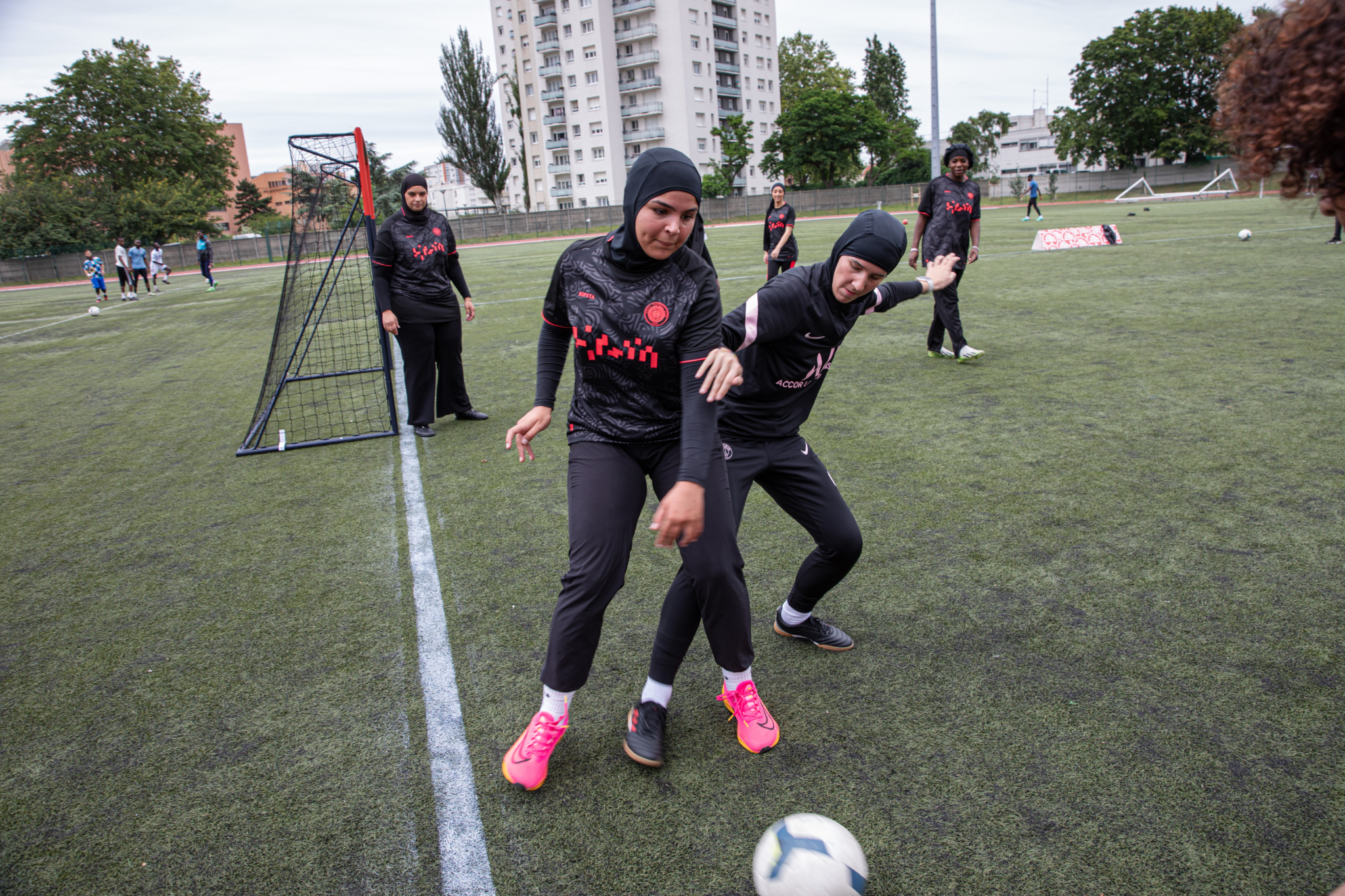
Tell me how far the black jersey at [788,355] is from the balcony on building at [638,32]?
85.7m

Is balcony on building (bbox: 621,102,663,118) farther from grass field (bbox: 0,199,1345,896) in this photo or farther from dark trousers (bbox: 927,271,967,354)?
grass field (bbox: 0,199,1345,896)

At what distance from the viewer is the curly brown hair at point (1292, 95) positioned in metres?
A: 1.42

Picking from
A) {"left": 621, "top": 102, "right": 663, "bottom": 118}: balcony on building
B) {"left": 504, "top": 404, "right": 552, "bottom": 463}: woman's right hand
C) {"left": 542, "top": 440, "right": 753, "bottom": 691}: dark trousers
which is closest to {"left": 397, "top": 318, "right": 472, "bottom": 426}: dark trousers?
{"left": 504, "top": 404, "right": 552, "bottom": 463}: woman's right hand

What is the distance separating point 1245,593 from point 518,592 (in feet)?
11.3

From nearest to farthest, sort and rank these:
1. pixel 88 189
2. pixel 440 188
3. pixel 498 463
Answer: pixel 498 463 < pixel 88 189 < pixel 440 188

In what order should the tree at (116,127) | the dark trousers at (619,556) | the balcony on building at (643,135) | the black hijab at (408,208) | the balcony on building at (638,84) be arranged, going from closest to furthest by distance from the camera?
the dark trousers at (619,556) → the black hijab at (408,208) → the tree at (116,127) → the balcony on building at (638,84) → the balcony on building at (643,135)

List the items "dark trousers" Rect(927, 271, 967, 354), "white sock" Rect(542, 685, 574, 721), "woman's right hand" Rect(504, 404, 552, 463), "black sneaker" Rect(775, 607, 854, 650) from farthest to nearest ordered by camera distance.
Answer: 1. "dark trousers" Rect(927, 271, 967, 354)
2. "black sneaker" Rect(775, 607, 854, 650)
3. "woman's right hand" Rect(504, 404, 552, 463)
4. "white sock" Rect(542, 685, 574, 721)

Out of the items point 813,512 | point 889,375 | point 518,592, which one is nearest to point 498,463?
point 518,592

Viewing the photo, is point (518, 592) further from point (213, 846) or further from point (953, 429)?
point (953, 429)

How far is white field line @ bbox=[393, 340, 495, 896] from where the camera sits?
7.55 ft

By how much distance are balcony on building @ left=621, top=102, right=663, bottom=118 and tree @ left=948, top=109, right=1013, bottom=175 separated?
3198 cm

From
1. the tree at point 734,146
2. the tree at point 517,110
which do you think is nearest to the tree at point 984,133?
the tree at point 734,146

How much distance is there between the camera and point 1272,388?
21.9 ft

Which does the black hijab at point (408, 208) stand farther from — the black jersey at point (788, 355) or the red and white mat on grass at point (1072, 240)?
the red and white mat on grass at point (1072, 240)
